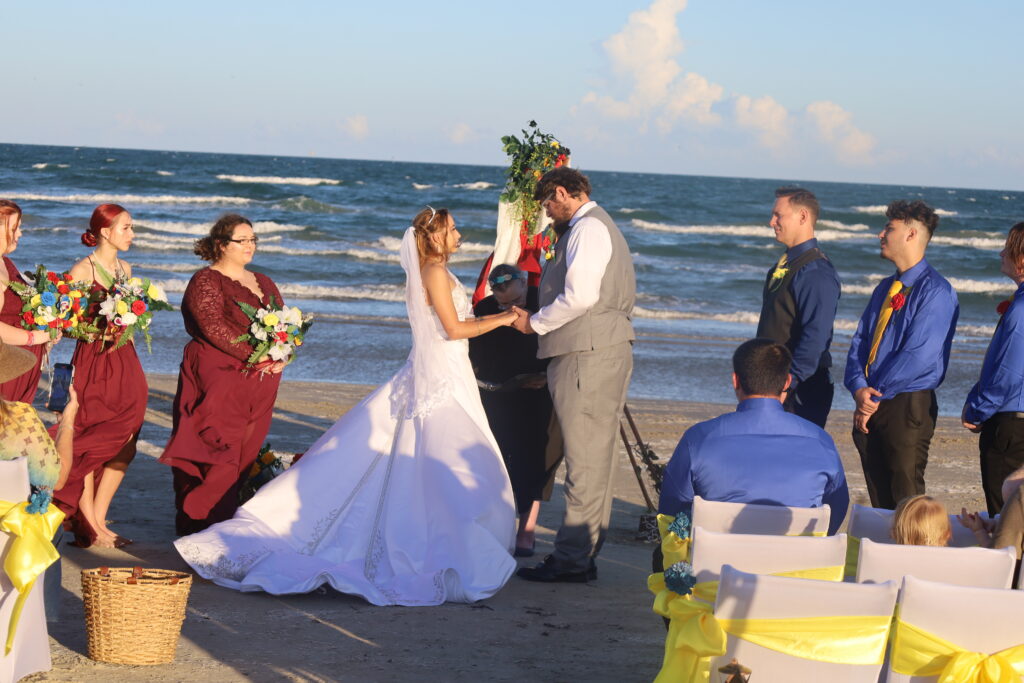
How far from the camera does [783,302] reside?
5.88m

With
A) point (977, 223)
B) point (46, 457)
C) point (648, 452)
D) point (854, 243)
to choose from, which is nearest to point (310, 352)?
point (648, 452)

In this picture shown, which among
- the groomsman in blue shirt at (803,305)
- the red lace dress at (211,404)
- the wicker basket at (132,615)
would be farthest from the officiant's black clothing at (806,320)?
the wicker basket at (132,615)

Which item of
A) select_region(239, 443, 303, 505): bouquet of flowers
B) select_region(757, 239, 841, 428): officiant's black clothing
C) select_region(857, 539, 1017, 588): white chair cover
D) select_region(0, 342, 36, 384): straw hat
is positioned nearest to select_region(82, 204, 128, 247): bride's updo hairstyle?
select_region(239, 443, 303, 505): bouquet of flowers

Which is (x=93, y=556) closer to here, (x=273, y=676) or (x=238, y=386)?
(x=238, y=386)

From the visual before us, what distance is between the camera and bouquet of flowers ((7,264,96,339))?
5.75m

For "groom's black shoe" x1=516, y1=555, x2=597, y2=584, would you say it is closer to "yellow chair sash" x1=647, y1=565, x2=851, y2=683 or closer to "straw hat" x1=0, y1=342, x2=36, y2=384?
"yellow chair sash" x1=647, y1=565, x2=851, y2=683

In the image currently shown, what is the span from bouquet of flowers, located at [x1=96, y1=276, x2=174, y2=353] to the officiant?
1791 mm

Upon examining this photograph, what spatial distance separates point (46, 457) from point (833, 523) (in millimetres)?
2986

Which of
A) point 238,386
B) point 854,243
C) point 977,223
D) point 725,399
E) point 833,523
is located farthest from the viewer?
point 977,223

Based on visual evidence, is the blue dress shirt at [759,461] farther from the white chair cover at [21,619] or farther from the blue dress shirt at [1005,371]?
the white chair cover at [21,619]

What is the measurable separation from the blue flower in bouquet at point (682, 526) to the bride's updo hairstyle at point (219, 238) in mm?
3378

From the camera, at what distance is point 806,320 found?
19.0 ft

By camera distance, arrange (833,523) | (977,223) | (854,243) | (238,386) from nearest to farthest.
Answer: (833,523), (238,386), (854,243), (977,223)

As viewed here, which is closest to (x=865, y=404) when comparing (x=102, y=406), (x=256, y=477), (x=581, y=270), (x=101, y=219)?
(x=581, y=270)
